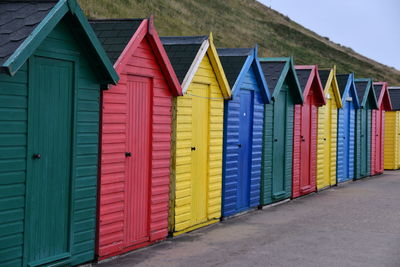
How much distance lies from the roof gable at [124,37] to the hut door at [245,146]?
3991mm

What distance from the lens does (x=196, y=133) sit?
11984 millimetres

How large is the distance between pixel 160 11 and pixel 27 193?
50.0 meters

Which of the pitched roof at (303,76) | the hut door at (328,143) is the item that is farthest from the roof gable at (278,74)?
the hut door at (328,143)

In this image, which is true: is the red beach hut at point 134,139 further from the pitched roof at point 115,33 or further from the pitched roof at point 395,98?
the pitched roof at point 395,98

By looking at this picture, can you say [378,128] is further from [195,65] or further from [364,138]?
[195,65]

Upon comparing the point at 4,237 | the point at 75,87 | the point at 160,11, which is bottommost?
the point at 4,237

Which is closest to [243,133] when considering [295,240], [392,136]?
[295,240]

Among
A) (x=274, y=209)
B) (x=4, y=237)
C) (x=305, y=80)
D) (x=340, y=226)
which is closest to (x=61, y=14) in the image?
(x=4, y=237)

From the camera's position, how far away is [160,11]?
56.2 meters

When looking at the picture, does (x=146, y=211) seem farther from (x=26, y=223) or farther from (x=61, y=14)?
(x=61, y=14)

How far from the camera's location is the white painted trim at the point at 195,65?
11016mm

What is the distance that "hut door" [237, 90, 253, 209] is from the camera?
45.9 ft

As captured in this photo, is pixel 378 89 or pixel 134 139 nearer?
pixel 134 139

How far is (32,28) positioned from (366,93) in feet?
60.2
